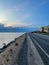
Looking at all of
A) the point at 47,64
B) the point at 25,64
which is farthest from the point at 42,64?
the point at 25,64

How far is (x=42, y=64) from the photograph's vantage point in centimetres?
1187

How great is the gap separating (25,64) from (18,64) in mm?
471

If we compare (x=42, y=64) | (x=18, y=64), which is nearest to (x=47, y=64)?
(x=42, y=64)

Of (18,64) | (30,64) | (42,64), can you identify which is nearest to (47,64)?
(42,64)

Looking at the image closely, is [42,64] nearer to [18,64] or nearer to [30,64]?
[30,64]

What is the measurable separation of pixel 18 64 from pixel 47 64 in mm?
1790

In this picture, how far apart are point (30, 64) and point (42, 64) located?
2.41ft

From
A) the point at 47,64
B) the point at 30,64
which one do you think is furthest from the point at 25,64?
the point at 47,64

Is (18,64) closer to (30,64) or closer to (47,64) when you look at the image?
(30,64)

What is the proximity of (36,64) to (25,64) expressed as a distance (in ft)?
2.13

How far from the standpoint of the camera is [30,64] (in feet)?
39.8

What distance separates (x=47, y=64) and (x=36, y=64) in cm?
73

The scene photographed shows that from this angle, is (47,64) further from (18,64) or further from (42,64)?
(18,64)

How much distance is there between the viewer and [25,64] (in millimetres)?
12195
